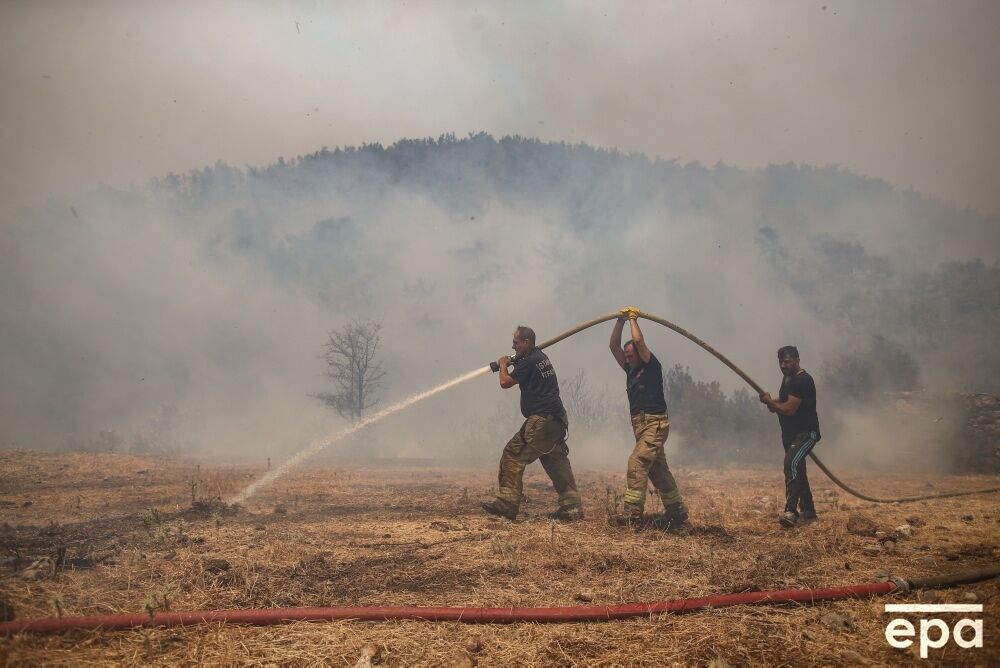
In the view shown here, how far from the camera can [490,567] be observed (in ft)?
14.4

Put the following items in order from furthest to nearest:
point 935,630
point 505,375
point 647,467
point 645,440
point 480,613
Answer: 1. point 505,375
2. point 645,440
3. point 647,467
4. point 480,613
5. point 935,630

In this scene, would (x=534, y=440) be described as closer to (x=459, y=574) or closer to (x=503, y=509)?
(x=503, y=509)

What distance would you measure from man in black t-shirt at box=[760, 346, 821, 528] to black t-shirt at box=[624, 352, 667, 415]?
1.24m

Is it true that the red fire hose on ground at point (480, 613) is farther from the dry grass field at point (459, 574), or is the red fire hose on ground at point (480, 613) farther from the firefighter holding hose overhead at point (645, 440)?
the firefighter holding hose overhead at point (645, 440)

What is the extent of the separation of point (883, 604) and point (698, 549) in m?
1.75

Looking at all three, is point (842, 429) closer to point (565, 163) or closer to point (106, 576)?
point (106, 576)

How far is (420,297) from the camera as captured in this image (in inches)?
2189

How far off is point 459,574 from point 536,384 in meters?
3.06

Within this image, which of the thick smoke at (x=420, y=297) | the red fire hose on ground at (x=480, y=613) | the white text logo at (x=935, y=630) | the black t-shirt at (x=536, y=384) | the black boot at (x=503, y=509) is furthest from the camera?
the thick smoke at (x=420, y=297)

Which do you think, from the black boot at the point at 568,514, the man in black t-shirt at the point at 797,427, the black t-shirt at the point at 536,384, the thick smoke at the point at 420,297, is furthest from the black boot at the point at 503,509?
the thick smoke at the point at 420,297

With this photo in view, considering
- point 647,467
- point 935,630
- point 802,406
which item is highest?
point 802,406

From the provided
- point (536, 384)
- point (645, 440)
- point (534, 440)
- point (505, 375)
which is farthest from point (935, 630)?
point (505, 375)

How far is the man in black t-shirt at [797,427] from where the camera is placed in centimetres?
645

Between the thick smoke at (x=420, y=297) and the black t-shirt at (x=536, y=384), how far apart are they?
64.0ft
